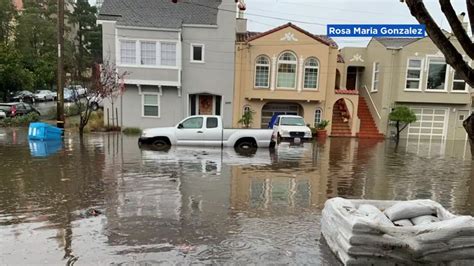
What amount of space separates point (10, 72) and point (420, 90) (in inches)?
1406

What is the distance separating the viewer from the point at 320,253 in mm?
5457

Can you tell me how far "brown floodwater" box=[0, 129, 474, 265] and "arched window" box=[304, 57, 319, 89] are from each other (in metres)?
11.6

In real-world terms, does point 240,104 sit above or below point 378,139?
above

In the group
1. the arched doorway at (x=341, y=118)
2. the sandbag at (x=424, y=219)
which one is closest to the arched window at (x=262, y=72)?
the arched doorway at (x=341, y=118)

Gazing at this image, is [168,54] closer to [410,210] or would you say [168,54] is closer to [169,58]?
[169,58]

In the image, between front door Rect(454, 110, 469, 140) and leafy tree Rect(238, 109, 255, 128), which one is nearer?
leafy tree Rect(238, 109, 255, 128)

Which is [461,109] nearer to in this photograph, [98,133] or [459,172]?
[459,172]

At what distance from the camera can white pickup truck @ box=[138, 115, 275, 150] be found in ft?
56.4

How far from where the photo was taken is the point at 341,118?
96.6ft

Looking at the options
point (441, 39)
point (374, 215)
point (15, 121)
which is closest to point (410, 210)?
point (374, 215)

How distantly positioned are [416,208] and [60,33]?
1975 cm

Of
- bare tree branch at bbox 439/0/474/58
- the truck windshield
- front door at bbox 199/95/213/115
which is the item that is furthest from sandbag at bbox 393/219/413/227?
front door at bbox 199/95/213/115

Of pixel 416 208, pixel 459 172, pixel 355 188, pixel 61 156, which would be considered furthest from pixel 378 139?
pixel 416 208

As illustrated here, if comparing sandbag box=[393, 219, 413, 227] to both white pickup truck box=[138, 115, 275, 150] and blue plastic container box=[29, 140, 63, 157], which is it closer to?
white pickup truck box=[138, 115, 275, 150]
